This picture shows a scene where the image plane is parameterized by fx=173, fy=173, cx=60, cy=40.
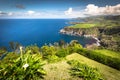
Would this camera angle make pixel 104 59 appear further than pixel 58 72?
Yes

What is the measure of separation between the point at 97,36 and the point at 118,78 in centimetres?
11522

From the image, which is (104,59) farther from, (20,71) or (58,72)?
(20,71)

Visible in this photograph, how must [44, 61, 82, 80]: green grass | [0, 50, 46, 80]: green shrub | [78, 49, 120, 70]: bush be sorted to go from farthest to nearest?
[78, 49, 120, 70]: bush, [44, 61, 82, 80]: green grass, [0, 50, 46, 80]: green shrub

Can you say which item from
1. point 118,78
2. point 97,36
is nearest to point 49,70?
point 118,78

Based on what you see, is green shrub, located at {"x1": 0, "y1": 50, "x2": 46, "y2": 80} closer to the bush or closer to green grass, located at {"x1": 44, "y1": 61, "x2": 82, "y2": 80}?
green grass, located at {"x1": 44, "y1": 61, "x2": 82, "y2": 80}

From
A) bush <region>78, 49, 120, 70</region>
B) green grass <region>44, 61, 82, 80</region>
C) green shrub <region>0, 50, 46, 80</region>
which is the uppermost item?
green shrub <region>0, 50, 46, 80</region>

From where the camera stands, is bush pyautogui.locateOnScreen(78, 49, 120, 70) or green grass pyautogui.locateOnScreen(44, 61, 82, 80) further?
bush pyautogui.locateOnScreen(78, 49, 120, 70)

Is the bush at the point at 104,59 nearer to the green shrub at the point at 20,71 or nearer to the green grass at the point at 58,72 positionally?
the green grass at the point at 58,72

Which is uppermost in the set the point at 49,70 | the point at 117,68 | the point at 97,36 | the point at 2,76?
the point at 2,76

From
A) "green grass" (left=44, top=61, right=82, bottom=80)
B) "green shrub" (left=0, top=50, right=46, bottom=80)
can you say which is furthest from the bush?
"green shrub" (left=0, top=50, right=46, bottom=80)

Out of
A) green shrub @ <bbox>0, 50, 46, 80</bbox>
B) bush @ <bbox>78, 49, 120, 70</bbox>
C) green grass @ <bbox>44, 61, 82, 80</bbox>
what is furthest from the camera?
bush @ <bbox>78, 49, 120, 70</bbox>

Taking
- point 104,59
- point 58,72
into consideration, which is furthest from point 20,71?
point 104,59

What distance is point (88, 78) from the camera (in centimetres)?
1390

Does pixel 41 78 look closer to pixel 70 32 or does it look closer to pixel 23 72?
pixel 23 72
